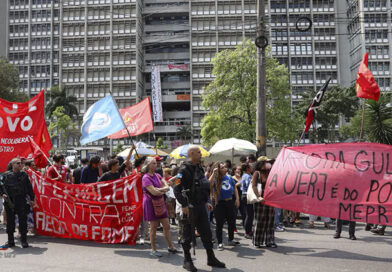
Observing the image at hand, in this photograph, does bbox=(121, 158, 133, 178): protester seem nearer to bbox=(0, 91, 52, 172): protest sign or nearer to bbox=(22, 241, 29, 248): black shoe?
bbox=(0, 91, 52, 172): protest sign

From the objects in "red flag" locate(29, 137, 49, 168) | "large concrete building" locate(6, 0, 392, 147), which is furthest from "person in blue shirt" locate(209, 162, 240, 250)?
"large concrete building" locate(6, 0, 392, 147)

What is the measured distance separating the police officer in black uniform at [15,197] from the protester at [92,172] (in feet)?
4.91

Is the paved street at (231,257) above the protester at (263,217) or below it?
below

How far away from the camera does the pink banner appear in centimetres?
603

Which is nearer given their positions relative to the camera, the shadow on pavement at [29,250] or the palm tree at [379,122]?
the shadow on pavement at [29,250]

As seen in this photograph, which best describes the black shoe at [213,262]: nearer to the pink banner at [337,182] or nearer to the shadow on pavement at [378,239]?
the pink banner at [337,182]

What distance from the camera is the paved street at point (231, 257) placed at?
5.99 m

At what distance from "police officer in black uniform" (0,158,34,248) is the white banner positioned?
5655 centimetres

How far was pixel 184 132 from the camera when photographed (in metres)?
65.4

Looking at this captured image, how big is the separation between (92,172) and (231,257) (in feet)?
13.6

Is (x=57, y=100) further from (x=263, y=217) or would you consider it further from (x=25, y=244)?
(x=263, y=217)

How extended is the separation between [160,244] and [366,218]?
4092 mm

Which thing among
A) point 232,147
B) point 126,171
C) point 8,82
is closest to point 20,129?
point 126,171

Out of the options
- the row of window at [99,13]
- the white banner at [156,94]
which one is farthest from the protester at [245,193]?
the row of window at [99,13]
